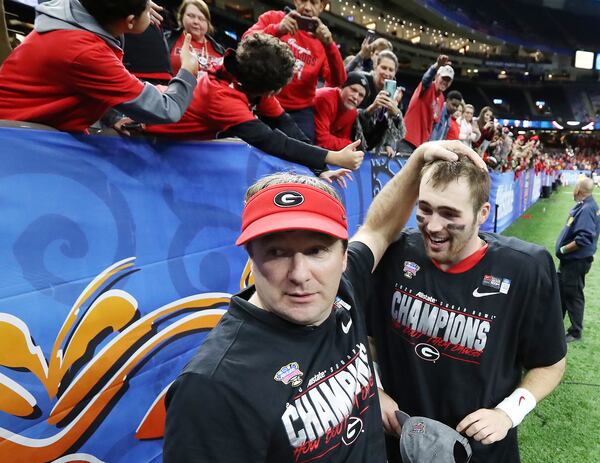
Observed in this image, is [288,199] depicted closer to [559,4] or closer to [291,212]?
[291,212]

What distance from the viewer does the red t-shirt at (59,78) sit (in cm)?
169

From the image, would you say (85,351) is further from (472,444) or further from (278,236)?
(472,444)

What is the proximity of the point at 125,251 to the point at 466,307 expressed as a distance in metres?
1.54

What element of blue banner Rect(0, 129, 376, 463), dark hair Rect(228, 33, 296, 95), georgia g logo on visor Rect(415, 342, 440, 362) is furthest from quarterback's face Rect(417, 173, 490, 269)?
dark hair Rect(228, 33, 296, 95)

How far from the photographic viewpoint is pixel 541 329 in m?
1.71

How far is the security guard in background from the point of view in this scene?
4.98 m

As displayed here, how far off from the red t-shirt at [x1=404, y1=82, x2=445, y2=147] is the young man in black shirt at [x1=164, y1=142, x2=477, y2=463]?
5012 millimetres

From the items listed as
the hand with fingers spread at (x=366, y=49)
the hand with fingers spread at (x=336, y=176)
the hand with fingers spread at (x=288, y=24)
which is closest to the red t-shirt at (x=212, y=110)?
the hand with fingers spread at (x=336, y=176)

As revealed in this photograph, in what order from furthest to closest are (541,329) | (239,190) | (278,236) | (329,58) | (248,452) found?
(329,58) < (239,190) < (541,329) < (278,236) < (248,452)

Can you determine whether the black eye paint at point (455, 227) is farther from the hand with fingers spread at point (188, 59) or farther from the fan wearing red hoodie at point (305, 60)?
the fan wearing red hoodie at point (305, 60)

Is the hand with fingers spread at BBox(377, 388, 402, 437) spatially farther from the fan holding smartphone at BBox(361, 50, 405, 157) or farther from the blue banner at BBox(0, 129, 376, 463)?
the fan holding smartphone at BBox(361, 50, 405, 157)

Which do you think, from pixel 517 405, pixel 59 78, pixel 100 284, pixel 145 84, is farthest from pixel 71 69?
pixel 517 405

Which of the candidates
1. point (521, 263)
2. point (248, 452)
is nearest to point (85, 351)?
point (248, 452)

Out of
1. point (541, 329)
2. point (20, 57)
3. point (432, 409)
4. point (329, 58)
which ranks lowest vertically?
point (432, 409)
